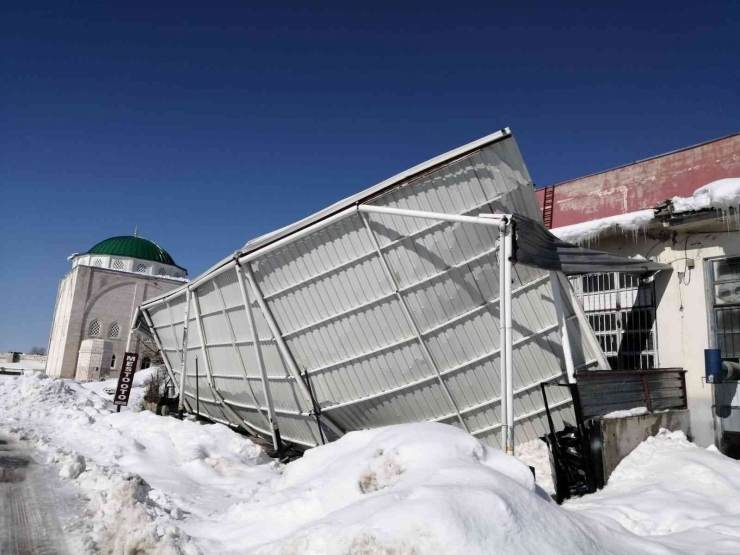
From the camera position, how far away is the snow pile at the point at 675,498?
565 cm

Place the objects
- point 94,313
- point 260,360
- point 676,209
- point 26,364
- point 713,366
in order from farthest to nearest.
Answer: point 26,364 < point 94,313 < point 260,360 < point 676,209 < point 713,366

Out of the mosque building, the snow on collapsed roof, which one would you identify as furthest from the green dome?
the snow on collapsed roof

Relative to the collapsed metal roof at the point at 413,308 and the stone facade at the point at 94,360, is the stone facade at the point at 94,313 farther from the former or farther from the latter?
the collapsed metal roof at the point at 413,308

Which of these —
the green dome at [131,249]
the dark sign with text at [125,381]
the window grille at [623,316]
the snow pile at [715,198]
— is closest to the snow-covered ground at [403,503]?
the window grille at [623,316]

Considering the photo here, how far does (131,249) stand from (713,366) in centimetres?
5695

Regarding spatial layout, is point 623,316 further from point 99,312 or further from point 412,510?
point 99,312

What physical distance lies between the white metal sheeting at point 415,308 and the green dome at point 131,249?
49172mm

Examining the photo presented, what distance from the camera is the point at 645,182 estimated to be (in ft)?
50.1

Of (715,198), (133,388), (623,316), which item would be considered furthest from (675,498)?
(133,388)

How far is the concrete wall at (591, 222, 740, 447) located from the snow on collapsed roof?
1.81 feet

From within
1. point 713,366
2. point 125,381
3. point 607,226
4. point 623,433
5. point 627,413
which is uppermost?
point 607,226

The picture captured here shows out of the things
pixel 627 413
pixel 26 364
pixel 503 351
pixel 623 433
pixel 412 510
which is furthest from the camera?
pixel 26 364

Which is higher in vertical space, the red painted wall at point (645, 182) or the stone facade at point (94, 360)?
the red painted wall at point (645, 182)

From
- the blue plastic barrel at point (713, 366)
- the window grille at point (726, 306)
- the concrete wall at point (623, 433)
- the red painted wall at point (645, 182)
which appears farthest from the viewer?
the red painted wall at point (645, 182)
